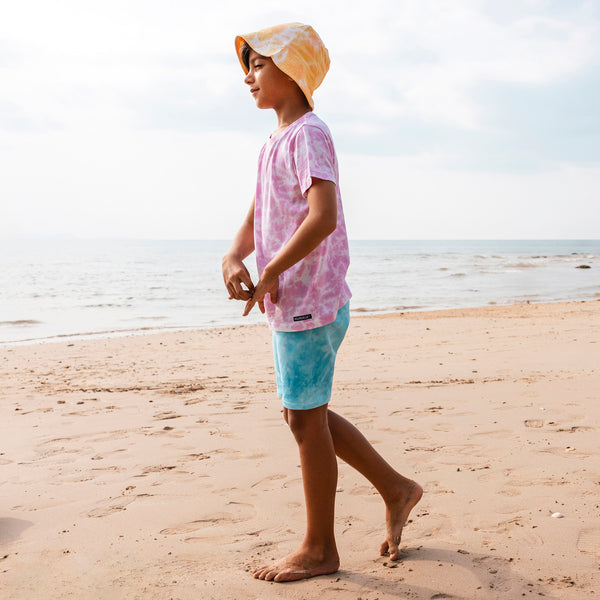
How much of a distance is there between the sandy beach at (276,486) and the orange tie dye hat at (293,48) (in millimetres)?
1623

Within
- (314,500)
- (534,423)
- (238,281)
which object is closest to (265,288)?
(238,281)

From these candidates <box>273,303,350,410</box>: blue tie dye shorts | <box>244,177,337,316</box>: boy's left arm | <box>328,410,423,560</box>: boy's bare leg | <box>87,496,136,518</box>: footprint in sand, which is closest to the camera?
<box>244,177,337,316</box>: boy's left arm

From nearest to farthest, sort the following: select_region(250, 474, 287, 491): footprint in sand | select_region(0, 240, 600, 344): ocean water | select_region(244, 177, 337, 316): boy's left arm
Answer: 1. select_region(244, 177, 337, 316): boy's left arm
2. select_region(250, 474, 287, 491): footprint in sand
3. select_region(0, 240, 600, 344): ocean water

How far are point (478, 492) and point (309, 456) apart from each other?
3.42ft

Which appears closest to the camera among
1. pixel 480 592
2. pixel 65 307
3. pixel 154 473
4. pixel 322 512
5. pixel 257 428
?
pixel 480 592

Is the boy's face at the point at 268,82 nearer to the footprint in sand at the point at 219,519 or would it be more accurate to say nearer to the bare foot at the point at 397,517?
the bare foot at the point at 397,517

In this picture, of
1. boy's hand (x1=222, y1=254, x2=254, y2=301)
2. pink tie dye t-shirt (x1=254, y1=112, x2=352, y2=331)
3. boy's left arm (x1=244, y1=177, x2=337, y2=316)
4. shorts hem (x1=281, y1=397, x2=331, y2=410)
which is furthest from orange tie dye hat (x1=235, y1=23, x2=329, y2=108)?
shorts hem (x1=281, y1=397, x2=331, y2=410)

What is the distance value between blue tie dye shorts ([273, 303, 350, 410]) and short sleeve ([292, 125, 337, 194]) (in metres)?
0.46

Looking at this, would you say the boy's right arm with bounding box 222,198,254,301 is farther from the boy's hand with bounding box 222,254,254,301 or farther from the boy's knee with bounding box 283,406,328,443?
the boy's knee with bounding box 283,406,328,443

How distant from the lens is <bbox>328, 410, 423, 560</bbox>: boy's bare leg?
2.27 meters

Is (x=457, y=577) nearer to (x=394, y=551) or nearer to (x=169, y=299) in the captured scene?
(x=394, y=551)

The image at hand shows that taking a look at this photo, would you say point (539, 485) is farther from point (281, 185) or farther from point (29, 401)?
point (29, 401)

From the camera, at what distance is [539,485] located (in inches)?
110

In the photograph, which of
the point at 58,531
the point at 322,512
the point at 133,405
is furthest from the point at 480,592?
the point at 133,405
